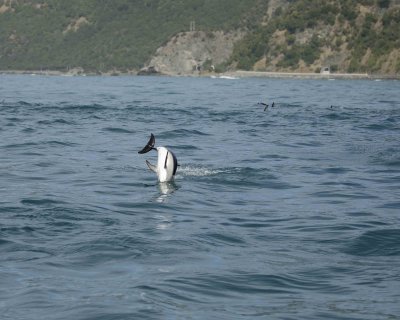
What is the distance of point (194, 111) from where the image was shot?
5284 cm

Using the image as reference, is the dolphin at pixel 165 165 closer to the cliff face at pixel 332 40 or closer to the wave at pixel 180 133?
the wave at pixel 180 133

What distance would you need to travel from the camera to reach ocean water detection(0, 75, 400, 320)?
11.5 metres

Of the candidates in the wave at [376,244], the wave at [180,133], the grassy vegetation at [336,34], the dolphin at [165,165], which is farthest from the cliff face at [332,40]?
the wave at [376,244]

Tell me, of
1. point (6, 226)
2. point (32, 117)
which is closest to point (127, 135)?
point (32, 117)

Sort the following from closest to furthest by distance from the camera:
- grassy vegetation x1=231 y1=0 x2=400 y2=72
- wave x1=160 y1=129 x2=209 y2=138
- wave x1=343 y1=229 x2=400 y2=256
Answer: wave x1=343 y1=229 x2=400 y2=256 → wave x1=160 y1=129 x2=209 y2=138 → grassy vegetation x1=231 y1=0 x2=400 y2=72

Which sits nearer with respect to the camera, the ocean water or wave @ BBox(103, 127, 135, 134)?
the ocean water

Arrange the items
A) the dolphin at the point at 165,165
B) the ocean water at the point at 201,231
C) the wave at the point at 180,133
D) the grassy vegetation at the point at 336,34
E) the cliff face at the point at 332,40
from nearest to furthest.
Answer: the ocean water at the point at 201,231 < the dolphin at the point at 165,165 < the wave at the point at 180,133 < the cliff face at the point at 332,40 < the grassy vegetation at the point at 336,34

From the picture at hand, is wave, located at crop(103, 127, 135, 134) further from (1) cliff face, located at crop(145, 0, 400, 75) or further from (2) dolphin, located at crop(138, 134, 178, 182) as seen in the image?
(1) cliff face, located at crop(145, 0, 400, 75)

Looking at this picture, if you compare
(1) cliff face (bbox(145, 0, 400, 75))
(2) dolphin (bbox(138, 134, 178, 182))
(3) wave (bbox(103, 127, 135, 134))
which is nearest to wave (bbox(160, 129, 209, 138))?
(3) wave (bbox(103, 127, 135, 134))

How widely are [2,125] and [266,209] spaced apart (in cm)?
2313

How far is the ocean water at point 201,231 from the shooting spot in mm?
11531

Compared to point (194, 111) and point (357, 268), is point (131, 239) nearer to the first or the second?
point (357, 268)

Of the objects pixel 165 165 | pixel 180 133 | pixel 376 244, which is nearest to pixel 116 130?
pixel 180 133

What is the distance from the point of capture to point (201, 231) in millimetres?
16047
